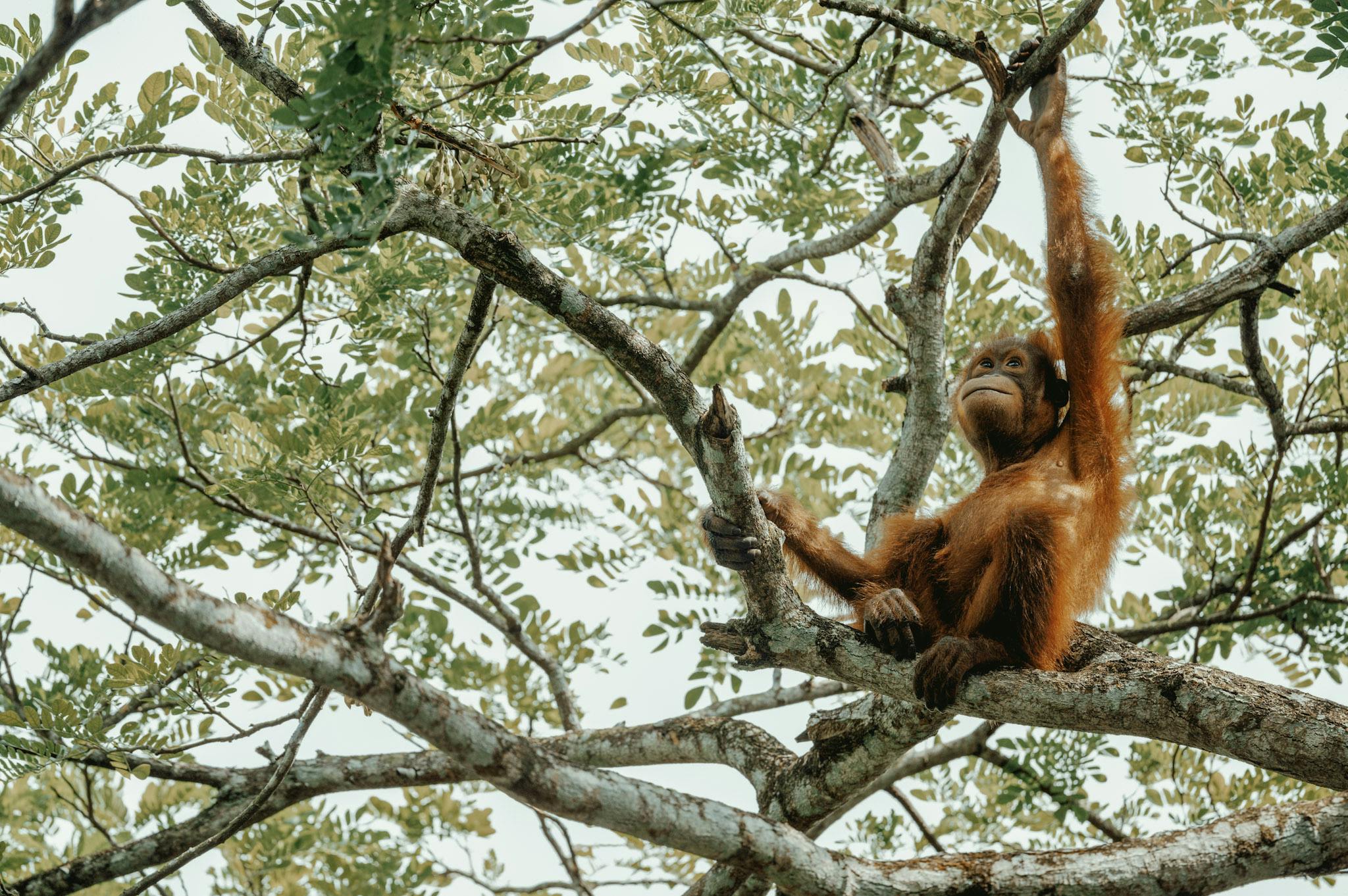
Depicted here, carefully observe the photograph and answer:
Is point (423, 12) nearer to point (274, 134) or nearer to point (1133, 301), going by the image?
point (274, 134)

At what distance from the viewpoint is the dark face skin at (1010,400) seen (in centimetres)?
526

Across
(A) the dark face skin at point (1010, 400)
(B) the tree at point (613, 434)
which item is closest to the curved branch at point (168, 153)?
(B) the tree at point (613, 434)

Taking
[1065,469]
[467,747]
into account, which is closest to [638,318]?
[1065,469]

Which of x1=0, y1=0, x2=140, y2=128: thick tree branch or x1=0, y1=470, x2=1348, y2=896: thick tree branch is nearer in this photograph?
x1=0, y1=0, x2=140, y2=128: thick tree branch

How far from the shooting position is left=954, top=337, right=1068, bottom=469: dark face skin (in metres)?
5.26

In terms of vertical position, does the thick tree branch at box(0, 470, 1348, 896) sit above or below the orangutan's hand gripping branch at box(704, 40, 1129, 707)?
below

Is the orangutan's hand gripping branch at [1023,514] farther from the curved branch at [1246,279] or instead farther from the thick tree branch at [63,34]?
the thick tree branch at [63,34]

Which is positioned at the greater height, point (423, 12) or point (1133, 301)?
point (1133, 301)

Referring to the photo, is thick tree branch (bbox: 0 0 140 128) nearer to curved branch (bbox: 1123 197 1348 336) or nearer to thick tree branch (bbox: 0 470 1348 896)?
thick tree branch (bbox: 0 470 1348 896)

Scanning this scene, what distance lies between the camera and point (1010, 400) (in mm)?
5238

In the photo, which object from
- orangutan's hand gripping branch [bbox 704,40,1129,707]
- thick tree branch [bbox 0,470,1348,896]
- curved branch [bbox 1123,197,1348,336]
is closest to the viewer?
thick tree branch [bbox 0,470,1348,896]

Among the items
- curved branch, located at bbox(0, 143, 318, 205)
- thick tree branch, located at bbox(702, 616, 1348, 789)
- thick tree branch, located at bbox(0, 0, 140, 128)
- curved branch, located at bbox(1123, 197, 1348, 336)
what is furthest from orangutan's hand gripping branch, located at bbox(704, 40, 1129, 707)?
thick tree branch, located at bbox(0, 0, 140, 128)

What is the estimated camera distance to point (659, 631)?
21.3 feet

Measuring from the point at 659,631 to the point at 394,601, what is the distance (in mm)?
4169
